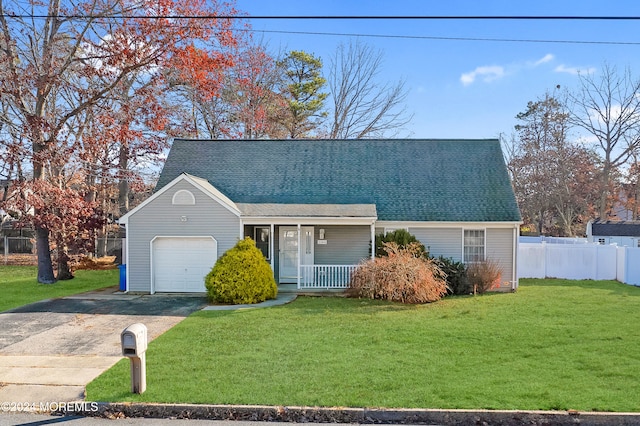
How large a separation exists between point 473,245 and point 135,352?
13345 mm

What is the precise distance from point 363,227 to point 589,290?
315 inches

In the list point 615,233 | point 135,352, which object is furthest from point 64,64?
point 615,233

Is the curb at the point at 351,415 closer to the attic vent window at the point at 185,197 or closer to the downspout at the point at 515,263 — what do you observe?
the attic vent window at the point at 185,197

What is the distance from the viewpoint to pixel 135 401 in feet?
18.2

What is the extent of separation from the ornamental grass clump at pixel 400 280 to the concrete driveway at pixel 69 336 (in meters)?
4.96

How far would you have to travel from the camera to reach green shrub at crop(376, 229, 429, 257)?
14886 millimetres

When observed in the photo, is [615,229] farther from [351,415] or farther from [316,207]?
[351,415]

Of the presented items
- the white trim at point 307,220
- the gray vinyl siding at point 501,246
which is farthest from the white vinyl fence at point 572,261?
the white trim at point 307,220

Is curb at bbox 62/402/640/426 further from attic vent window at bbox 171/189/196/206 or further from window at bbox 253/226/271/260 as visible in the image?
window at bbox 253/226/271/260

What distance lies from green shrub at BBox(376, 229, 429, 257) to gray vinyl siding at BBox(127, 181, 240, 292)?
497 centimetres

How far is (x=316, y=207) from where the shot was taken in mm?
16156

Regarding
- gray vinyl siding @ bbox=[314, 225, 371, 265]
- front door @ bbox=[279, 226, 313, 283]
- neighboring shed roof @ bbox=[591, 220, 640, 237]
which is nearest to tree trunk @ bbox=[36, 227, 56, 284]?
front door @ bbox=[279, 226, 313, 283]

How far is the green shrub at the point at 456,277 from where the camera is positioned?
47.6 ft

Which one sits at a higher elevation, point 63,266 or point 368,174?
point 368,174
